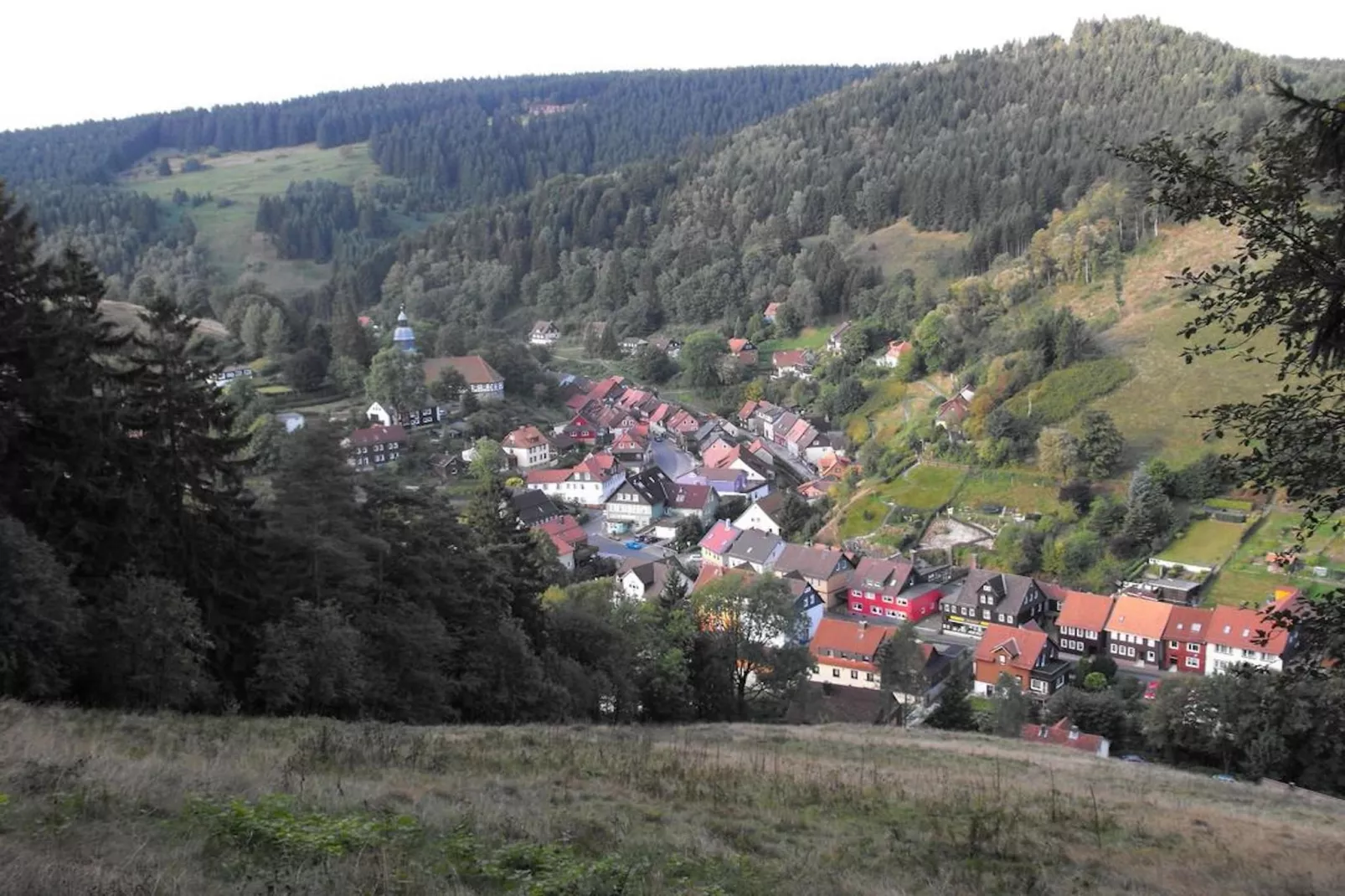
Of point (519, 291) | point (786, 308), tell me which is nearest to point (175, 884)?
point (786, 308)

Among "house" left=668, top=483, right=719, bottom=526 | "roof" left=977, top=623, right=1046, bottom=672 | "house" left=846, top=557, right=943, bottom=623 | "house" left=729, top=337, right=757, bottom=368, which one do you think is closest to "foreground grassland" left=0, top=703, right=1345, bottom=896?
"roof" left=977, top=623, right=1046, bottom=672

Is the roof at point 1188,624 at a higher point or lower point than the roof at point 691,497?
higher

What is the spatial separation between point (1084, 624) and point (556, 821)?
106 feet

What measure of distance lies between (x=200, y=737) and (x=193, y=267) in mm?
111064

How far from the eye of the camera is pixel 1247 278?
667cm

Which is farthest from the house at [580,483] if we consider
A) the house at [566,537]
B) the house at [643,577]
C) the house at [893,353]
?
the house at [893,353]

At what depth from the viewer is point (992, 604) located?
3762 centimetres

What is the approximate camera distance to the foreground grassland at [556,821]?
5410mm

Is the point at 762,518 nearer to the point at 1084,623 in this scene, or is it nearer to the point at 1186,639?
the point at 1084,623

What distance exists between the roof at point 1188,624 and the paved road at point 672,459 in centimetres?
3092

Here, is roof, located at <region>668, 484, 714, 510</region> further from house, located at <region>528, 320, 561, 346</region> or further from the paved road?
house, located at <region>528, 320, 561, 346</region>

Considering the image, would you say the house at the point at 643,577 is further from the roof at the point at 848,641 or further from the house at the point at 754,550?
the roof at the point at 848,641

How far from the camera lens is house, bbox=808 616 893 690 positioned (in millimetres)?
33594

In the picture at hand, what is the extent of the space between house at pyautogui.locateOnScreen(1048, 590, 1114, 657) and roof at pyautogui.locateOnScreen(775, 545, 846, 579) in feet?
31.2
